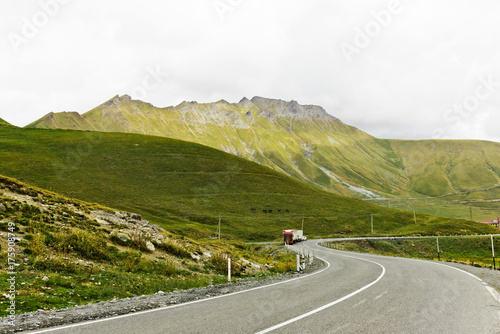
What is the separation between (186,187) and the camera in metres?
114

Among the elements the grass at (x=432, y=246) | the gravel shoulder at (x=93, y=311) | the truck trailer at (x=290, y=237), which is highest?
the gravel shoulder at (x=93, y=311)

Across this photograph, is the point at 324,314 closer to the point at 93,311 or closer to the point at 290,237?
the point at 93,311

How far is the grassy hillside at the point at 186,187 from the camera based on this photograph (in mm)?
93188

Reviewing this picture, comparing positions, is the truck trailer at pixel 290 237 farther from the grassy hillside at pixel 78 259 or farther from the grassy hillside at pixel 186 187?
the grassy hillside at pixel 78 259

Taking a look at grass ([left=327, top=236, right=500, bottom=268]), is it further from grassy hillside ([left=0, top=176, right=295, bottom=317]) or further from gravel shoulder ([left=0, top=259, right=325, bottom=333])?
gravel shoulder ([left=0, top=259, right=325, bottom=333])

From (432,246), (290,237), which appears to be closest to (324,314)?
(290,237)

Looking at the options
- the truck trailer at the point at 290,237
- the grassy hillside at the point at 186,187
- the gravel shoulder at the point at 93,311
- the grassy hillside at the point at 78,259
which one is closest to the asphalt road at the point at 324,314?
the gravel shoulder at the point at 93,311

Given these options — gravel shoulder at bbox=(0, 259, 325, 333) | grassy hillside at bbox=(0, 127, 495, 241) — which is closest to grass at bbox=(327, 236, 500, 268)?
grassy hillside at bbox=(0, 127, 495, 241)

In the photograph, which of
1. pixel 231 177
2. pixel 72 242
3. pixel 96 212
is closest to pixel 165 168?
pixel 231 177

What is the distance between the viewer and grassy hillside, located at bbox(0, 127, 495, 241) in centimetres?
9319

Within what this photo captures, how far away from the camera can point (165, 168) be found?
124438 mm

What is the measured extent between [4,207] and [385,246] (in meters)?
74.2

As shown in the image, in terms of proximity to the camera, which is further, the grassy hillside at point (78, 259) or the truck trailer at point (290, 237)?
the truck trailer at point (290, 237)

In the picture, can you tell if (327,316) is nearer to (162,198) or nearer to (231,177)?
(162,198)
